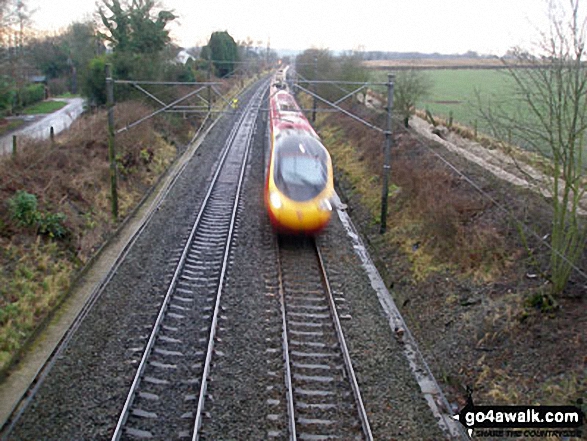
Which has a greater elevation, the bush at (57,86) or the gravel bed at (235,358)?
the bush at (57,86)

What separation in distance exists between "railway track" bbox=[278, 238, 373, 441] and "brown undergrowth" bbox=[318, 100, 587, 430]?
1813 mm

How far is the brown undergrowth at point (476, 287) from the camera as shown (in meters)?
9.04

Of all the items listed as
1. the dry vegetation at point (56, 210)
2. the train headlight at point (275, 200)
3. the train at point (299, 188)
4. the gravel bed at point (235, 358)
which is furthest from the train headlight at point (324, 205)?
the dry vegetation at point (56, 210)

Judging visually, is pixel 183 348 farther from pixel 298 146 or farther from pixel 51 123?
pixel 51 123

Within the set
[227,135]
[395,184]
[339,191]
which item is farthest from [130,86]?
[395,184]

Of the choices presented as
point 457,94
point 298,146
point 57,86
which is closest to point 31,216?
point 298,146

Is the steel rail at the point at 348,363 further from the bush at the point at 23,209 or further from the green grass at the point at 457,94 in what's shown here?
the green grass at the point at 457,94

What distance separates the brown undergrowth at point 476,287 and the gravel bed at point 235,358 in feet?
3.25

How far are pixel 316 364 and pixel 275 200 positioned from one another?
5.81 meters

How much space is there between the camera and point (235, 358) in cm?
967

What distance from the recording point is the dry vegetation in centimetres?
1162

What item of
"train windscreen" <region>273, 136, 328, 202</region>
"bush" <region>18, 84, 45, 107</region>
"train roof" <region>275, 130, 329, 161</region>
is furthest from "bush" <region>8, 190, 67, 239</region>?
"bush" <region>18, 84, 45, 107</region>

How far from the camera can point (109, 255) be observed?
586 inches

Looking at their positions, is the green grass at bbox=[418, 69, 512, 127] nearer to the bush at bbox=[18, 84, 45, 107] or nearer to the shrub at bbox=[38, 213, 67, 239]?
the shrub at bbox=[38, 213, 67, 239]
